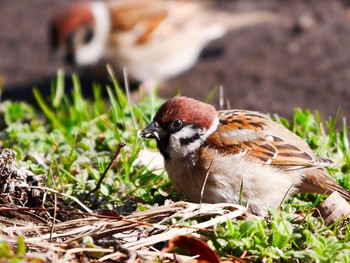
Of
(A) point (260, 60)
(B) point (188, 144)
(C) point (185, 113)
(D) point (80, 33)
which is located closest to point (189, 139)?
(B) point (188, 144)

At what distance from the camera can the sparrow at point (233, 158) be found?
3.72 metres

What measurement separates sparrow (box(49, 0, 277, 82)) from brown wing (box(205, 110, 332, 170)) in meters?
6.16

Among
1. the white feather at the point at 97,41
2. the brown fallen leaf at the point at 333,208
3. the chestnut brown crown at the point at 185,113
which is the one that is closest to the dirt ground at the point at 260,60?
the white feather at the point at 97,41

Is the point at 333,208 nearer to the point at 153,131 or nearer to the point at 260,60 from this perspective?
the point at 153,131

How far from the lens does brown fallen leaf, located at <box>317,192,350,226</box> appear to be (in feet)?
11.7

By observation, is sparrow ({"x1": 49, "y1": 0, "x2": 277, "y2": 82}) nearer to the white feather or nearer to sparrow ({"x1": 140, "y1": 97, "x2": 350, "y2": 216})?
the white feather

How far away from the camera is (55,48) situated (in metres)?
9.84

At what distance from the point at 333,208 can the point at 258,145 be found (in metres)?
0.53

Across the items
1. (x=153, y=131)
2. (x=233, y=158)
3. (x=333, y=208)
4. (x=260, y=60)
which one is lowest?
(x=260, y=60)

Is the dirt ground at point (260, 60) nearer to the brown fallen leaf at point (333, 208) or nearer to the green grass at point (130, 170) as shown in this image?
the green grass at point (130, 170)

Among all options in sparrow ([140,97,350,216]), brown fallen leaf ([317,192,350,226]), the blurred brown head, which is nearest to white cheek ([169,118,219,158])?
sparrow ([140,97,350,216])

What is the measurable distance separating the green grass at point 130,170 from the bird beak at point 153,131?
13 centimetres

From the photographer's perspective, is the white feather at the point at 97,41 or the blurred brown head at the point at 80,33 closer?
the blurred brown head at the point at 80,33

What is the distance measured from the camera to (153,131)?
3.93 meters
